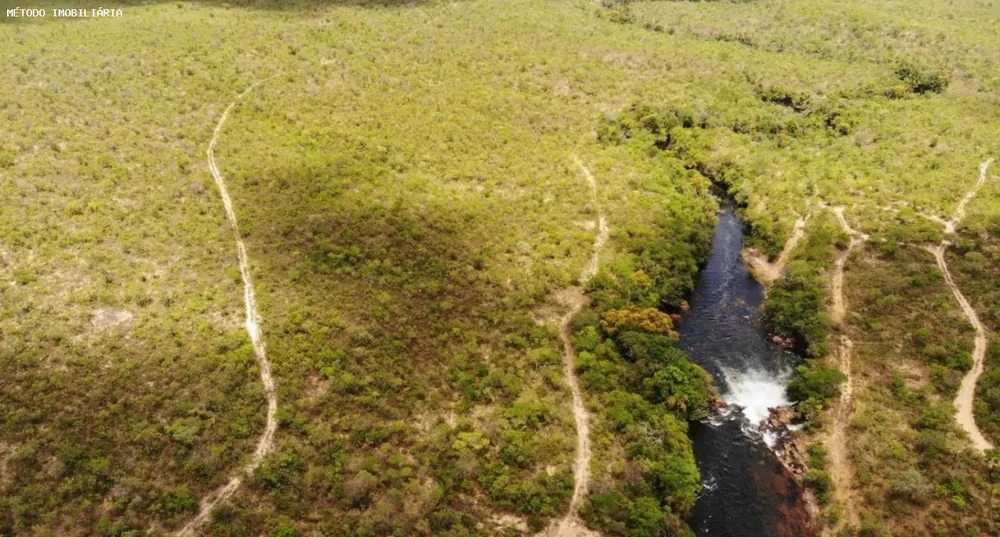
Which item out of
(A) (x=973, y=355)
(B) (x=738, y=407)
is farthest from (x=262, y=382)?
(A) (x=973, y=355)

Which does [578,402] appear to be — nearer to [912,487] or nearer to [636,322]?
[636,322]

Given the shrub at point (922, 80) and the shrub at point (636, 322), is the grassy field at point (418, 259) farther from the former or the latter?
the shrub at point (636, 322)

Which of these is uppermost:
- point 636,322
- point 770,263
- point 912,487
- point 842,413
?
point 770,263

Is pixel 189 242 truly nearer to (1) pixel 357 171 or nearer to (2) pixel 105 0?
(1) pixel 357 171

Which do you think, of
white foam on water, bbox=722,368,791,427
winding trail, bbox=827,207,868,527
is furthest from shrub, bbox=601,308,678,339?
winding trail, bbox=827,207,868,527

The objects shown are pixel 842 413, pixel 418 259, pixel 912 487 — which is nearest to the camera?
pixel 912 487

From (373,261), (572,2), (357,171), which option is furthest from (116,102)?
(572,2)

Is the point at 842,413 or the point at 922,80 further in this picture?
the point at 922,80

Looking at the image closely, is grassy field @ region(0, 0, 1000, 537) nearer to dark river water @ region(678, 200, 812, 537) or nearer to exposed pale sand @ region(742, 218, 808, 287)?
exposed pale sand @ region(742, 218, 808, 287)
